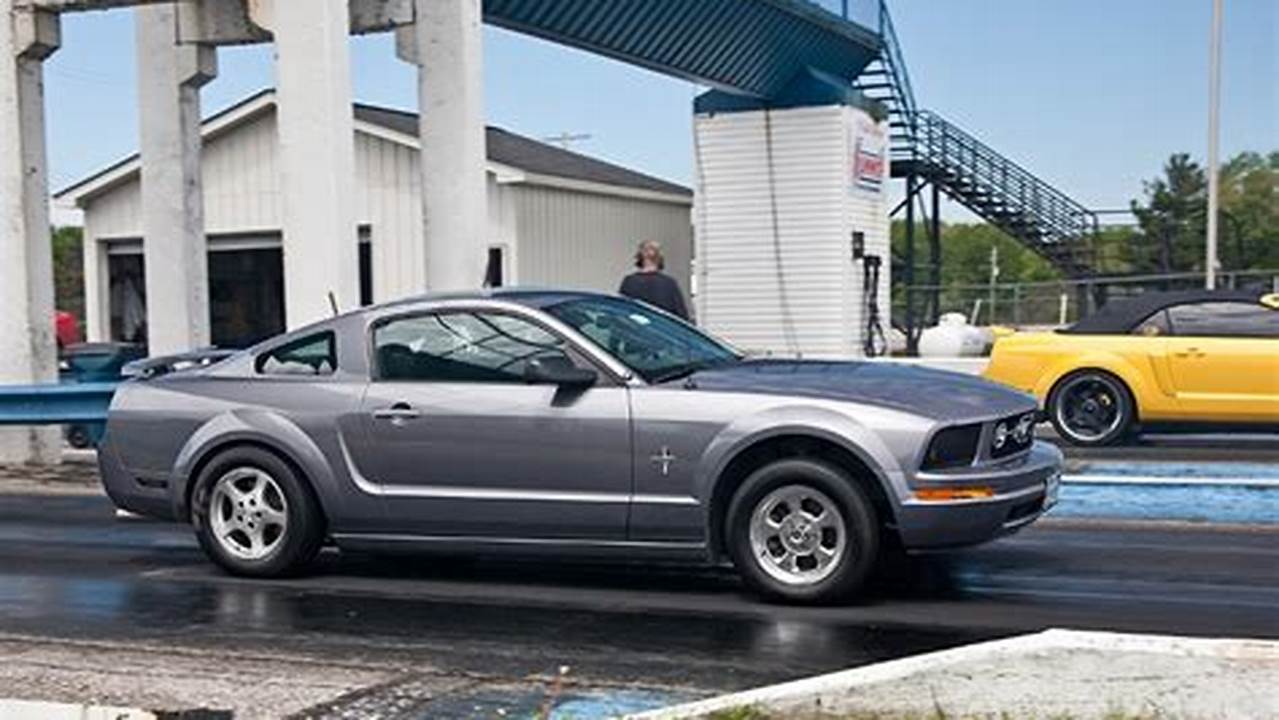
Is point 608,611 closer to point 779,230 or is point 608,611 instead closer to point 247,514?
point 247,514

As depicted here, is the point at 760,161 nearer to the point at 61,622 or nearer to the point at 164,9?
the point at 164,9

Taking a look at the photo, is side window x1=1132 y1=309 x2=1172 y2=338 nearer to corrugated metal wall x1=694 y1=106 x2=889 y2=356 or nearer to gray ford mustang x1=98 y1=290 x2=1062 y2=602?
gray ford mustang x1=98 y1=290 x2=1062 y2=602

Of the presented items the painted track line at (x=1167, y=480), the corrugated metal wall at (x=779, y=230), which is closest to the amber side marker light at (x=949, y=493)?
the painted track line at (x=1167, y=480)

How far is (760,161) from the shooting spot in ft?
92.4

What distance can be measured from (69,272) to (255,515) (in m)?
41.5

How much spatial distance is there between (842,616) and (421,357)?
2587mm

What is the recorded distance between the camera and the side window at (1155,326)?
1362cm

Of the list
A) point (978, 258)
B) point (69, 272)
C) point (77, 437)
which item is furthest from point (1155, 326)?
point (978, 258)

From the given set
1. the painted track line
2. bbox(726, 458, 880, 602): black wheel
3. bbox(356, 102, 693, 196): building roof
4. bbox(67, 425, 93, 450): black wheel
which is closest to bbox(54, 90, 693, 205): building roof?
bbox(356, 102, 693, 196): building roof

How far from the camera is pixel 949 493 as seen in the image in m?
7.00

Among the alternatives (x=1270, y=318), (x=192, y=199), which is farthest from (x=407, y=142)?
(x=1270, y=318)

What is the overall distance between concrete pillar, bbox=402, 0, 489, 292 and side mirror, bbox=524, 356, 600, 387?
7439 millimetres

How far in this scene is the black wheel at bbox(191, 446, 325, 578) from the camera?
27.1 ft

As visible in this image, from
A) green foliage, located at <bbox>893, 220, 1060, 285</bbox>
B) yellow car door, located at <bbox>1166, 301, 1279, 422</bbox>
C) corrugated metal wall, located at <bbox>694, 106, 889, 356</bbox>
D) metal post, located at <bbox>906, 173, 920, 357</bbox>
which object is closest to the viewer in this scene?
yellow car door, located at <bbox>1166, 301, 1279, 422</bbox>
